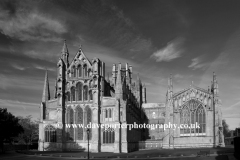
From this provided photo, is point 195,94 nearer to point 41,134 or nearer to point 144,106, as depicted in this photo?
point 144,106

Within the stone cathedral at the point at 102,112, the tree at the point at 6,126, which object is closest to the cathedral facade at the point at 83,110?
the stone cathedral at the point at 102,112

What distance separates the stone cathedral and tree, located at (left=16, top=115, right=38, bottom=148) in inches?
1468

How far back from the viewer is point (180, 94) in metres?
73.9

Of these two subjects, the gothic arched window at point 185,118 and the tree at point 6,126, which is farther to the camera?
the gothic arched window at point 185,118

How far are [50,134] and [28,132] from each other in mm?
39544

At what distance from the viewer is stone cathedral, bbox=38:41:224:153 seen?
59.5 meters

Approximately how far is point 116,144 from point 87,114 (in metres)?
10.7

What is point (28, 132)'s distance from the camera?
98.6 metres

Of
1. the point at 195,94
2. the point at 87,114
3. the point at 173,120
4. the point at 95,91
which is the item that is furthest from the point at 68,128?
the point at 195,94

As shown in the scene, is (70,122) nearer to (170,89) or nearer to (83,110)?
(83,110)

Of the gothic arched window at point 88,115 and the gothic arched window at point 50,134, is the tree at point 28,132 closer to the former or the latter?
the gothic arched window at point 50,134

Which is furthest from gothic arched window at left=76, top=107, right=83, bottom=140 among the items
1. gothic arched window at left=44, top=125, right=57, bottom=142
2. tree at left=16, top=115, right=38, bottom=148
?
tree at left=16, top=115, right=38, bottom=148

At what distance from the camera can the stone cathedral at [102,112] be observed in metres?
59.5

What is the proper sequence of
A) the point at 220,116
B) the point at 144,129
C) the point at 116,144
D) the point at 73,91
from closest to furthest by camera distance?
the point at 116,144 → the point at 73,91 → the point at 220,116 → the point at 144,129
